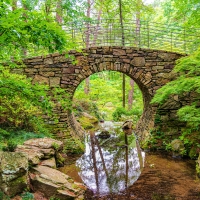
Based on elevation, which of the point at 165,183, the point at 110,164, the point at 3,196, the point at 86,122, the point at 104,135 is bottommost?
the point at 104,135

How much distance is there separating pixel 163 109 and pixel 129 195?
163 inches

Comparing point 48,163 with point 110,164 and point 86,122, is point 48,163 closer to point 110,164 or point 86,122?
point 110,164

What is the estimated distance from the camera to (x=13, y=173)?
337 centimetres

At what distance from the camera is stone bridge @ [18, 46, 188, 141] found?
289 inches

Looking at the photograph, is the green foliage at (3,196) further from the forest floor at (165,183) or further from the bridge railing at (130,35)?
the bridge railing at (130,35)

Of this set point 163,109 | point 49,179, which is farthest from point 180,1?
point 49,179

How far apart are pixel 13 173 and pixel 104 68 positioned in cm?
492

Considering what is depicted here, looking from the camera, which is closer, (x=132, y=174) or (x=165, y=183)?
(x=165, y=183)

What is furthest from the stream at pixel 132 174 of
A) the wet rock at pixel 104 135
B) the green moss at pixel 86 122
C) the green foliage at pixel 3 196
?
the green moss at pixel 86 122

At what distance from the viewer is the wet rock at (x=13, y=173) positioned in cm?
327

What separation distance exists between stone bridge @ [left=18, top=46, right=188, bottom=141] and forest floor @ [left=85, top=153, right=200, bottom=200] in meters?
1.79

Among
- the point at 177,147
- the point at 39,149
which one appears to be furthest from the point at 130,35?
the point at 39,149

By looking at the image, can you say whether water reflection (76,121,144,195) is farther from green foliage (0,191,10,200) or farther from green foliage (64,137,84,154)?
green foliage (0,191,10,200)

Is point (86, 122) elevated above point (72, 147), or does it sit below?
below
